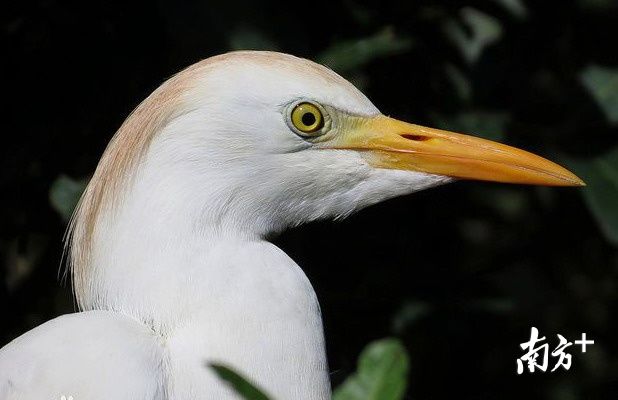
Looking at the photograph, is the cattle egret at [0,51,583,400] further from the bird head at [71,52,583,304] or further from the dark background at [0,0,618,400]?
the dark background at [0,0,618,400]

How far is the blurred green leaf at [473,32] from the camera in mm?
2795

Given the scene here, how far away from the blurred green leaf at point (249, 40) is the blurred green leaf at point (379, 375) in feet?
3.71

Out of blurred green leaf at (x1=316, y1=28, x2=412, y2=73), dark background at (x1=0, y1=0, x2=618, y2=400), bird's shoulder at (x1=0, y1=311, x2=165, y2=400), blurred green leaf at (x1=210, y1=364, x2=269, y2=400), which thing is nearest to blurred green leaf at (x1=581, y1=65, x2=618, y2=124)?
dark background at (x1=0, y1=0, x2=618, y2=400)

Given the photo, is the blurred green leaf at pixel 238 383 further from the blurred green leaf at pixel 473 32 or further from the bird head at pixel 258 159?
the blurred green leaf at pixel 473 32

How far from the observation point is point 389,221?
2.78 m

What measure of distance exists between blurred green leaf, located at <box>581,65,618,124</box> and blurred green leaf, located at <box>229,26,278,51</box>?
880mm

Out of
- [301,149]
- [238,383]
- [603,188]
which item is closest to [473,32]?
[603,188]

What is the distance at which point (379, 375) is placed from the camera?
1.40m

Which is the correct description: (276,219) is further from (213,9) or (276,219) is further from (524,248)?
(524,248)

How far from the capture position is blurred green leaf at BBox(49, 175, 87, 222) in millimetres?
2340

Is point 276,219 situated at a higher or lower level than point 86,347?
higher

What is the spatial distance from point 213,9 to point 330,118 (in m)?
0.51

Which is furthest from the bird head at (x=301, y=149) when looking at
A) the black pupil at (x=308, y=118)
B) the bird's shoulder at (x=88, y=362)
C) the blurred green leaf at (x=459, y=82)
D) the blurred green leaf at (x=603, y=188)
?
the blurred green leaf at (x=459, y=82)

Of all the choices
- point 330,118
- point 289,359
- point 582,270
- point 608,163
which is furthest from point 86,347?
point 582,270
